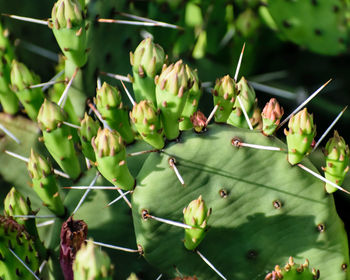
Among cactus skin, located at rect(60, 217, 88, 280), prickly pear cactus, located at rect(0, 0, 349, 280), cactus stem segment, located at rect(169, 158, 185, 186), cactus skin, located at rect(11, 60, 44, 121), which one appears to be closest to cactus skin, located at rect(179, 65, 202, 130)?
prickly pear cactus, located at rect(0, 0, 349, 280)

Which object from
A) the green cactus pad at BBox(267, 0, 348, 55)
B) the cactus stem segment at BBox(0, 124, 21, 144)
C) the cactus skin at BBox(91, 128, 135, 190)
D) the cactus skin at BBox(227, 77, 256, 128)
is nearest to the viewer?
the cactus skin at BBox(91, 128, 135, 190)

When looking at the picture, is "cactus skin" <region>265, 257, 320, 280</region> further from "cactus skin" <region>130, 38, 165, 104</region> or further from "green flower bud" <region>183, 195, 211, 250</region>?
"cactus skin" <region>130, 38, 165, 104</region>

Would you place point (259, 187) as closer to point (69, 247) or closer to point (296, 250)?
point (296, 250)

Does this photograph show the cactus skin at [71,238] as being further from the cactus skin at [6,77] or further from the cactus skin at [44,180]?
the cactus skin at [6,77]

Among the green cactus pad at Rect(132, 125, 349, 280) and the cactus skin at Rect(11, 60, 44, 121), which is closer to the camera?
the green cactus pad at Rect(132, 125, 349, 280)

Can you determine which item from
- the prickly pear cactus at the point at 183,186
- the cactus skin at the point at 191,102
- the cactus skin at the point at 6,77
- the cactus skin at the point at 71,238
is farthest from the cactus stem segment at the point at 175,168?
the cactus skin at the point at 6,77

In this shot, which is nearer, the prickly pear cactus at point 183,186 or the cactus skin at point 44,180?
the prickly pear cactus at point 183,186

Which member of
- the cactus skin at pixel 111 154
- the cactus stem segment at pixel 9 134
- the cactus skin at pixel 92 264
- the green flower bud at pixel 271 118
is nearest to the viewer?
the cactus skin at pixel 92 264

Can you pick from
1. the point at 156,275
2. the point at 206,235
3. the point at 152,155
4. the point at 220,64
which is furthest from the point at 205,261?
the point at 220,64
